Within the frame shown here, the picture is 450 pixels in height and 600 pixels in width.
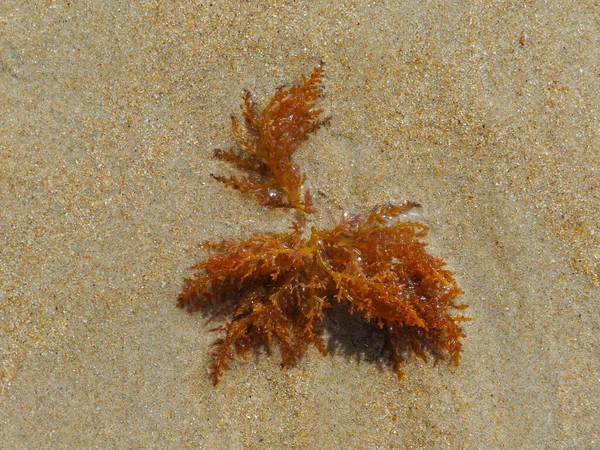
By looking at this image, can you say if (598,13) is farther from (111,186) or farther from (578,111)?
(111,186)

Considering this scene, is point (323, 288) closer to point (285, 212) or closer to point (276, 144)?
point (285, 212)

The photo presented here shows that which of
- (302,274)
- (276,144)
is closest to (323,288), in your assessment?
(302,274)

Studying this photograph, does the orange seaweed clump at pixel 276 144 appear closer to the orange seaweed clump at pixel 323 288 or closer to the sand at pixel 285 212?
the sand at pixel 285 212

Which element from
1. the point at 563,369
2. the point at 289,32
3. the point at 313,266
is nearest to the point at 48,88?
the point at 289,32

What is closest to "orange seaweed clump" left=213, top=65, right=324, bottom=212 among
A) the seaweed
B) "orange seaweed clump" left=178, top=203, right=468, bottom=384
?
the seaweed

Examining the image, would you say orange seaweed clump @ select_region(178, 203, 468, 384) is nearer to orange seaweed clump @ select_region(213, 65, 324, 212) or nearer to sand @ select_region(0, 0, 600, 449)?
sand @ select_region(0, 0, 600, 449)

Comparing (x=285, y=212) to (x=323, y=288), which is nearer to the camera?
(x=323, y=288)
